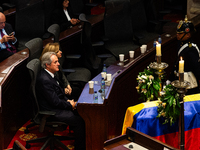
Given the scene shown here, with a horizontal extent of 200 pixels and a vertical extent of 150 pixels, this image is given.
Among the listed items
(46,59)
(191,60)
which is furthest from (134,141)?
(46,59)

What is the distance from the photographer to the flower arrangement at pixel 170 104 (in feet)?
9.09

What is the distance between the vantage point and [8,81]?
3869 millimetres

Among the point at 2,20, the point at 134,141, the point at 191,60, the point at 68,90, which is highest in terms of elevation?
the point at 2,20

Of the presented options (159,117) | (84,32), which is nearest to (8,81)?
(84,32)

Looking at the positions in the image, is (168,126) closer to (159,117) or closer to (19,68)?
(159,117)

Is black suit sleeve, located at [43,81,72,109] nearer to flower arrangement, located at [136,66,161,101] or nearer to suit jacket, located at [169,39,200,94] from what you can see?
flower arrangement, located at [136,66,161,101]

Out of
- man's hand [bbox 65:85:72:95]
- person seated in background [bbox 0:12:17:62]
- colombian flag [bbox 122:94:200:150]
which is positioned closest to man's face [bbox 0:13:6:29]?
person seated in background [bbox 0:12:17:62]

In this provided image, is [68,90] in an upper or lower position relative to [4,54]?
lower

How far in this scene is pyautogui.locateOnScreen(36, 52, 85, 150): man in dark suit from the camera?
3.76 meters

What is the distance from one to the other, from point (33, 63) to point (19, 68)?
1.67 feet

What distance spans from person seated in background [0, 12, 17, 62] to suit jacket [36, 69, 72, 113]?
119 centimetres

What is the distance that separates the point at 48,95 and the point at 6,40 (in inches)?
55.3

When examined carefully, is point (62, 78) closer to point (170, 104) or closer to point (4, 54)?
point (4, 54)

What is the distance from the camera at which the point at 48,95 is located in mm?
3742
